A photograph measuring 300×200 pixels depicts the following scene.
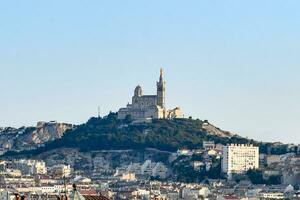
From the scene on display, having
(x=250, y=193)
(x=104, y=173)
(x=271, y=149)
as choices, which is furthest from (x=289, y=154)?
(x=250, y=193)

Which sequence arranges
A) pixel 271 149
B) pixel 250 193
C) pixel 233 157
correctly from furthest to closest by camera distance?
pixel 271 149 < pixel 233 157 < pixel 250 193

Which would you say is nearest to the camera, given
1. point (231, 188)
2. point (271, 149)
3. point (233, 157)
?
point (231, 188)

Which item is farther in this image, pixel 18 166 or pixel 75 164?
pixel 75 164

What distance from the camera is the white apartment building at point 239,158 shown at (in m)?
174

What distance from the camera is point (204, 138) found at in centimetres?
19912

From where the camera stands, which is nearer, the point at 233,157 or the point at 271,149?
Result: the point at 233,157

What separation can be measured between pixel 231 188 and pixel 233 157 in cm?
2091

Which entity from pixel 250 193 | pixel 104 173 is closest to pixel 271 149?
pixel 104 173

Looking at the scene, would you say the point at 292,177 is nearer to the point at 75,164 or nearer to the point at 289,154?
the point at 289,154

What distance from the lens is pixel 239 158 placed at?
17638cm

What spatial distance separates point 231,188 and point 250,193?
1354 cm

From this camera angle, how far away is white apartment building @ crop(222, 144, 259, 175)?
173750 millimetres

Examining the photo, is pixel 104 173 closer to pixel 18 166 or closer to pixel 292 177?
pixel 18 166

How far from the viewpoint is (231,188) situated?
155m
